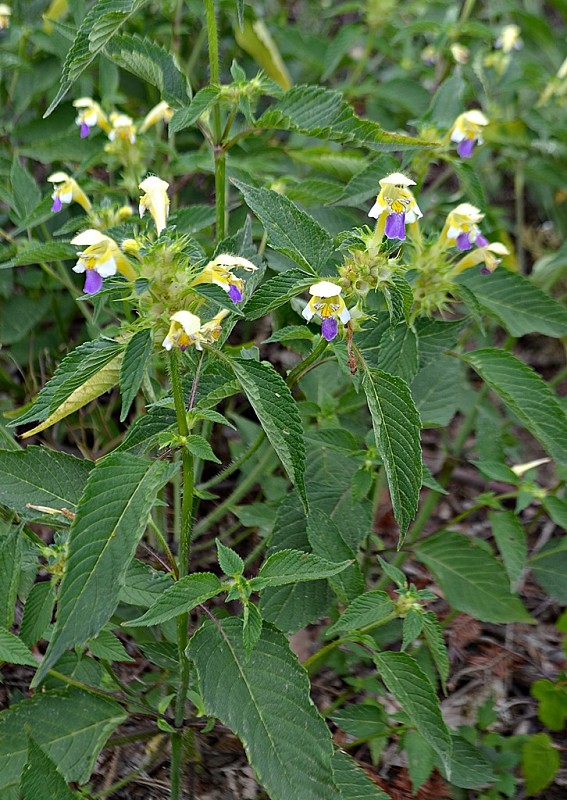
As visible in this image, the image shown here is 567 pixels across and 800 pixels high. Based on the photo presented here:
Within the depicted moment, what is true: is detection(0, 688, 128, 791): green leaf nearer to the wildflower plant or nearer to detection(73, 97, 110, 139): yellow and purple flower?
the wildflower plant

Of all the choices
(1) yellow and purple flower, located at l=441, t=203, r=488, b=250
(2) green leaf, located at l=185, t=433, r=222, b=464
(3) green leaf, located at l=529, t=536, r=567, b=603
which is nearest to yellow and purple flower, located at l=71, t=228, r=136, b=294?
(2) green leaf, located at l=185, t=433, r=222, b=464

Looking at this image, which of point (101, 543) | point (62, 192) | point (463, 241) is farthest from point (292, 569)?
point (62, 192)

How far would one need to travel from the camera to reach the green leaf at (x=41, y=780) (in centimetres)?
126

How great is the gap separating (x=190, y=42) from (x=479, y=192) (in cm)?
182

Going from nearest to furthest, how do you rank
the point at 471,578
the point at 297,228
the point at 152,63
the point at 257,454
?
the point at 297,228 < the point at 152,63 < the point at 471,578 < the point at 257,454

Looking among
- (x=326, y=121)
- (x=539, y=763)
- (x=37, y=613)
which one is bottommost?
(x=539, y=763)

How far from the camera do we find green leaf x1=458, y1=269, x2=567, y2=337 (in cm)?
184

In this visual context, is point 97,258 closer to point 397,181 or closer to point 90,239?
point 90,239

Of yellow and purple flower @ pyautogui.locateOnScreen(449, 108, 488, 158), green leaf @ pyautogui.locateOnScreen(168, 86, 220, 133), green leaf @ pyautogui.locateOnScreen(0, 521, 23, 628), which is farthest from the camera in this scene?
yellow and purple flower @ pyautogui.locateOnScreen(449, 108, 488, 158)

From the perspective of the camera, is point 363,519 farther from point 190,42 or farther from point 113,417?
point 190,42

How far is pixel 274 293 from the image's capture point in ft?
4.38

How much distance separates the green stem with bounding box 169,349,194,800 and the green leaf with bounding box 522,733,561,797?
2.76 ft

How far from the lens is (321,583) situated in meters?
1.67

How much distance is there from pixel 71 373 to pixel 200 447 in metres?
0.28
